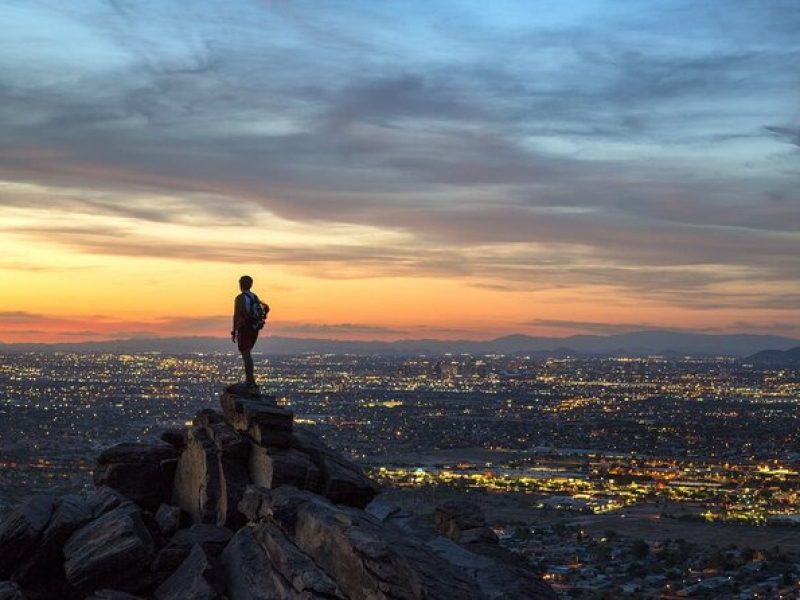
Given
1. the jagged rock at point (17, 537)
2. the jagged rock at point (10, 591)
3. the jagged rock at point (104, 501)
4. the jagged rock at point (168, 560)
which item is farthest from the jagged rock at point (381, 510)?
the jagged rock at point (10, 591)

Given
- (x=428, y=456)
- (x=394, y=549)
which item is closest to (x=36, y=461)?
(x=428, y=456)

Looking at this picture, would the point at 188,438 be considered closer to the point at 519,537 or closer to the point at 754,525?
the point at 519,537

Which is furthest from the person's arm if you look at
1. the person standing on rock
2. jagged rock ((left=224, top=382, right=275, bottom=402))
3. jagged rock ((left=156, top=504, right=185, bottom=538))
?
jagged rock ((left=156, top=504, right=185, bottom=538))

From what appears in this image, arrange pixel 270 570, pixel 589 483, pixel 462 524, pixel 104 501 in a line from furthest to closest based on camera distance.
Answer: pixel 589 483
pixel 462 524
pixel 104 501
pixel 270 570

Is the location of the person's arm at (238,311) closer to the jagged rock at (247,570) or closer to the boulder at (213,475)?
the boulder at (213,475)

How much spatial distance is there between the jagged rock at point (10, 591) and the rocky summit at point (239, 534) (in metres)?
0.05

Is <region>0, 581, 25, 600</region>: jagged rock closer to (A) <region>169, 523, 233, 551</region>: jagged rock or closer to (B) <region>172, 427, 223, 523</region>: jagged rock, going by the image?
(A) <region>169, 523, 233, 551</region>: jagged rock

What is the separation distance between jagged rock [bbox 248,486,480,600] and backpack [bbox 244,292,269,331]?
5945 mm

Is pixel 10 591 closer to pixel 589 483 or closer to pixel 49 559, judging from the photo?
pixel 49 559

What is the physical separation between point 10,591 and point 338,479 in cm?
777

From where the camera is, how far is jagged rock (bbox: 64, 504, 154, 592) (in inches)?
804

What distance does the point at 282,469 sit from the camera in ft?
76.4

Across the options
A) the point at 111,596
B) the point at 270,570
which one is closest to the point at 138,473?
the point at 111,596

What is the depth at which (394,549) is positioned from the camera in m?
19.6
